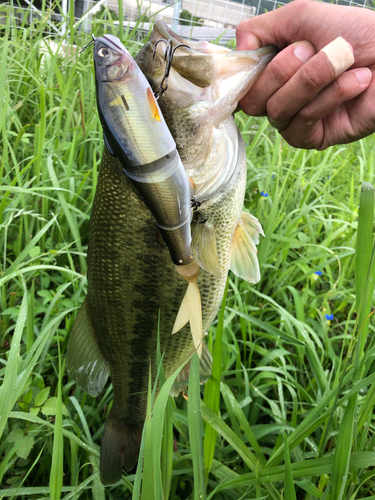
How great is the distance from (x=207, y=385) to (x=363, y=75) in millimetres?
1065

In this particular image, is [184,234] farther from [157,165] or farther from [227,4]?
[227,4]

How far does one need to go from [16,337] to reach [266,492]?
902mm

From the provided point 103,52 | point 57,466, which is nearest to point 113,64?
point 103,52

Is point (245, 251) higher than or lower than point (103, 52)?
lower

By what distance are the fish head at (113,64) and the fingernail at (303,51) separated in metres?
0.62

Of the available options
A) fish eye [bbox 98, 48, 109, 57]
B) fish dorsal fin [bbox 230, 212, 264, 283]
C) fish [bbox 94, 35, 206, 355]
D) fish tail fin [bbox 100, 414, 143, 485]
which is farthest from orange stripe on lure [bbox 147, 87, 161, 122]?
fish tail fin [bbox 100, 414, 143, 485]

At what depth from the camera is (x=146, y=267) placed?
4.12 feet

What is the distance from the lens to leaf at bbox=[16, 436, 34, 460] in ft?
3.96

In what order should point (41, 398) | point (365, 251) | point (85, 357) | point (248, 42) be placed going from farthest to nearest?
point (85, 357)
point (41, 398)
point (248, 42)
point (365, 251)

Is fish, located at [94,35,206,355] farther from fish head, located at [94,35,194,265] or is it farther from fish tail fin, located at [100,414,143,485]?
fish tail fin, located at [100,414,143,485]

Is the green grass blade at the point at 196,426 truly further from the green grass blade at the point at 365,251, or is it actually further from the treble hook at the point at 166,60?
the treble hook at the point at 166,60

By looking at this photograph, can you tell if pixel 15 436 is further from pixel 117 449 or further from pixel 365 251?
pixel 365 251

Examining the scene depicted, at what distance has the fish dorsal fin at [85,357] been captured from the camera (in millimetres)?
1414

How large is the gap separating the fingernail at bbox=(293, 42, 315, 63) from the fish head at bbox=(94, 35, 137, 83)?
0.62 m
